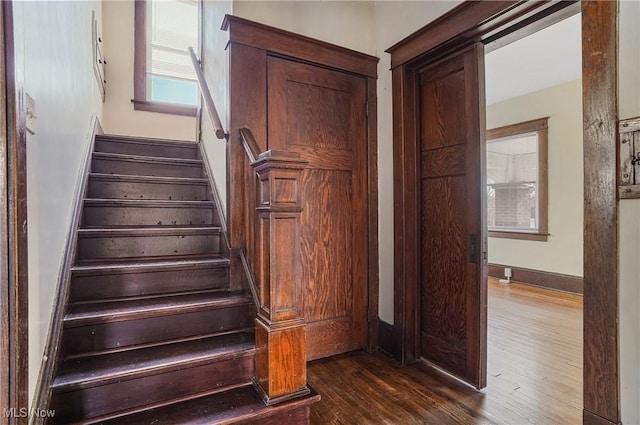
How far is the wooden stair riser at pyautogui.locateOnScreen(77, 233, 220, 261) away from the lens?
7.05ft

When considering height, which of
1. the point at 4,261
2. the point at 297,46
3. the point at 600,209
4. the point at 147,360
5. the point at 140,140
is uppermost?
the point at 297,46

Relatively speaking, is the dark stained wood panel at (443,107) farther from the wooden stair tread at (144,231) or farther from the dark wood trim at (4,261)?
the dark wood trim at (4,261)

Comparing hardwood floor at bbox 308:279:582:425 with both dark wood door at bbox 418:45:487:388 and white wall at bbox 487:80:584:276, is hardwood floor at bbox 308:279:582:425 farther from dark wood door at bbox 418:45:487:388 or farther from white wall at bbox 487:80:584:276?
white wall at bbox 487:80:584:276

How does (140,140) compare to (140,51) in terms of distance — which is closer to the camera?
(140,140)

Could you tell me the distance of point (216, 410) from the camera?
4.96 feet

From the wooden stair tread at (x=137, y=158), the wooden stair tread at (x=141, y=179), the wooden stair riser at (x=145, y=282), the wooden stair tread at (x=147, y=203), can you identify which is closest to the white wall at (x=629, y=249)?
the wooden stair riser at (x=145, y=282)

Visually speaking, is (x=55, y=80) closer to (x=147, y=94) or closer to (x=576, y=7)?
(x=576, y=7)

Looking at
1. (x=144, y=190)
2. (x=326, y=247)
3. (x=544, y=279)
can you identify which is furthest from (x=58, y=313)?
(x=544, y=279)

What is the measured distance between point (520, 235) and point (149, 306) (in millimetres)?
4987

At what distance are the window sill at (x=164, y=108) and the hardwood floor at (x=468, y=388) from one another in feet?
11.9

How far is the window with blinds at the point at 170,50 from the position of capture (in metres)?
4.35

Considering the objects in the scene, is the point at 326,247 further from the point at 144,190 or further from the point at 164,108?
the point at 164,108

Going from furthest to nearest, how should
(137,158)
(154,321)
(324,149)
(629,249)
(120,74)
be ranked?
(120,74) < (137,158) < (324,149) < (154,321) < (629,249)

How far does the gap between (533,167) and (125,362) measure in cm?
543
